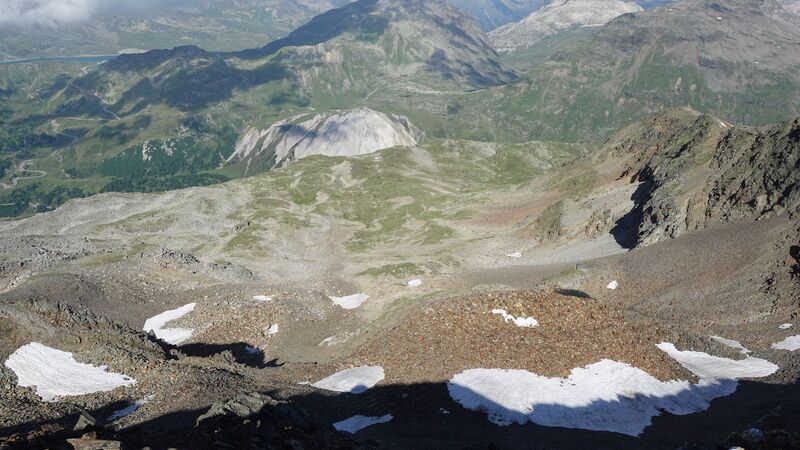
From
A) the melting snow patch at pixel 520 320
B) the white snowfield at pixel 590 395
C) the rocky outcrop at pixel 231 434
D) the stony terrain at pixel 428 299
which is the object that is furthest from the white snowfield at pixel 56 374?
the melting snow patch at pixel 520 320

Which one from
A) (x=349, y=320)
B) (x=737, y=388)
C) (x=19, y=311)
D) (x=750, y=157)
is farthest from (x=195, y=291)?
(x=750, y=157)

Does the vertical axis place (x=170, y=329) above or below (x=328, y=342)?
below

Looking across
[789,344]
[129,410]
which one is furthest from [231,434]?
[789,344]

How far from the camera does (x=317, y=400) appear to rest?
40406 millimetres

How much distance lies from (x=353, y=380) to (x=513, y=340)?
13.1m

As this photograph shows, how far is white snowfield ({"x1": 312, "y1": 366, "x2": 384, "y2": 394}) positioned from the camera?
42.8m

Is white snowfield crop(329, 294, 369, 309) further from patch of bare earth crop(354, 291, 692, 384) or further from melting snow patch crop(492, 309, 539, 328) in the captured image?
melting snow patch crop(492, 309, 539, 328)

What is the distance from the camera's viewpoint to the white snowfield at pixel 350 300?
276 ft

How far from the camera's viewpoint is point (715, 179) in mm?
92750

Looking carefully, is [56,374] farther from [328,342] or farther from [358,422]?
[328,342]

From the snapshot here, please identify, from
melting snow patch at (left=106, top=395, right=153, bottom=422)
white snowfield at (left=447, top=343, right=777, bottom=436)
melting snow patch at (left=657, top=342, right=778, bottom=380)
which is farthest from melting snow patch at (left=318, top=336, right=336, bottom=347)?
melting snow patch at (left=657, top=342, right=778, bottom=380)

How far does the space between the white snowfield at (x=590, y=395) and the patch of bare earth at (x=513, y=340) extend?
0.96 meters

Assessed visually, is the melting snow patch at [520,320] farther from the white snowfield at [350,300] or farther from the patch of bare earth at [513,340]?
the white snowfield at [350,300]

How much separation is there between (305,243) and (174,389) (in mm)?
95838
